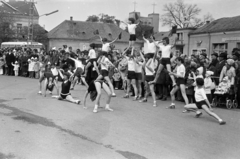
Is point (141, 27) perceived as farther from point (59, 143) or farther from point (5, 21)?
point (5, 21)

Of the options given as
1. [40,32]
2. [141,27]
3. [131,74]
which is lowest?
[131,74]

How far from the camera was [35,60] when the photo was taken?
22703 millimetres

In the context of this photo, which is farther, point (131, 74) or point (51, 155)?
point (131, 74)

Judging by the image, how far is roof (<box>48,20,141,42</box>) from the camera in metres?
64.9

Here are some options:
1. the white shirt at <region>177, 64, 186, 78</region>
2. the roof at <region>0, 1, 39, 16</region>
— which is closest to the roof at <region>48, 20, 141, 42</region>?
the roof at <region>0, 1, 39, 16</region>

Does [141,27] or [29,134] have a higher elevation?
[141,27]

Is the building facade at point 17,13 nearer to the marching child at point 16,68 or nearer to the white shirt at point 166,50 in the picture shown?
the marching child at point 16,68

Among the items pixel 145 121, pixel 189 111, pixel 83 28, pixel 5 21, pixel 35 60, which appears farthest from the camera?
pixel 83 28

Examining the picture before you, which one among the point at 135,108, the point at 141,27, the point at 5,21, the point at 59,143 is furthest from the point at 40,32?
the point at 59,143

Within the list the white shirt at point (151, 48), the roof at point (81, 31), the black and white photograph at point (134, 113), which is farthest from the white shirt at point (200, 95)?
the roof at point (81, 31)

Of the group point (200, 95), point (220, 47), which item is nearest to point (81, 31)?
point (220, 47)

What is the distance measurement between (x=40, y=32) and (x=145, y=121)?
53292 millimetres

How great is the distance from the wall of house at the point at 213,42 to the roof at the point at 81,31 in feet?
70.1

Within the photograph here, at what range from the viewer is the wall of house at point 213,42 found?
35.0 meters
